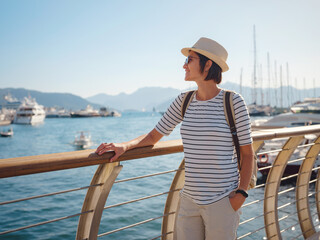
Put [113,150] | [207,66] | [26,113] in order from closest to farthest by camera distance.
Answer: [113,150], [207,66], [26,113]

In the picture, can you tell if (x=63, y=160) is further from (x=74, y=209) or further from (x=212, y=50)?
(x=74, y=209)

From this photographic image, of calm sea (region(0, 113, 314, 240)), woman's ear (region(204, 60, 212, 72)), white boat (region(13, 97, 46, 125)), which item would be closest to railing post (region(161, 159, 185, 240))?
woman's ear (region(204, 60, 212, 72))

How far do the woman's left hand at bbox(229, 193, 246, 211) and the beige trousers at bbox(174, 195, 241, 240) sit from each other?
19 mm

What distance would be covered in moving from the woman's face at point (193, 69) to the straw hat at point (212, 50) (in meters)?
0.04

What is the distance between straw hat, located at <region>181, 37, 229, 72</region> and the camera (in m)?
1.62

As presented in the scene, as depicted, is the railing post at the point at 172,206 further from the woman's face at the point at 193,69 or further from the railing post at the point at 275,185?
the railing post at the point at 275,185

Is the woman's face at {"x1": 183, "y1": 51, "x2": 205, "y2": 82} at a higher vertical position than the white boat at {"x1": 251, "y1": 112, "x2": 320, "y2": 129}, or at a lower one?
higher

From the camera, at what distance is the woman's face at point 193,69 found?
167cm

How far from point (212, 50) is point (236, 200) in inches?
29.9

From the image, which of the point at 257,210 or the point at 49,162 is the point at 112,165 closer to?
the point at 49,162

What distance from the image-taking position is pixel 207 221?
1.56 m

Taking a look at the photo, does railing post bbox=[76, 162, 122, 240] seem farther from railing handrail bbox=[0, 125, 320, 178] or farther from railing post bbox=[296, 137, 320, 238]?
railing post bbox=[296, 137, 320, 238]

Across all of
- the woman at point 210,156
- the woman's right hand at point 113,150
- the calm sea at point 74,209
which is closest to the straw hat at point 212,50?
the woman at point 210,156

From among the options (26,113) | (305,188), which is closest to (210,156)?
(305,188)
